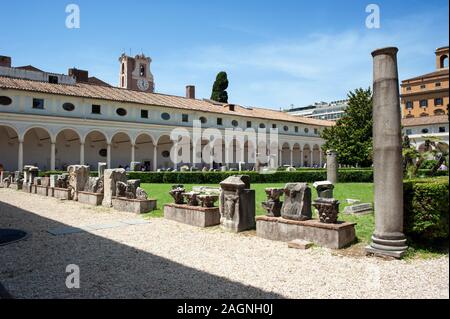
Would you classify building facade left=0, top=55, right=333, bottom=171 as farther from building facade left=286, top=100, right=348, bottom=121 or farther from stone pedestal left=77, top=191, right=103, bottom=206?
building facade left=286, top=100, right=348, bottom=121

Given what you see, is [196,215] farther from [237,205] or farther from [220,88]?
[220,88]

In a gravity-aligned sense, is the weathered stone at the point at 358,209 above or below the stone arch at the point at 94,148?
below

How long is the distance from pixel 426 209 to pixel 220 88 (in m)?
54.6

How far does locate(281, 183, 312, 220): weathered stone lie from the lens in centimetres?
696

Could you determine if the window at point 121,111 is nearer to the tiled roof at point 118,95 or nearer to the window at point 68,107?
the tiled roof at point 118,95

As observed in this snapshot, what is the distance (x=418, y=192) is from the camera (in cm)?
598

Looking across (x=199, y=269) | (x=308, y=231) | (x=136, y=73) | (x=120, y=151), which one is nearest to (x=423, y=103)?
(x=120, y=151)

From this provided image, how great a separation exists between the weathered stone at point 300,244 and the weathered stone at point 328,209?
574 millimetres

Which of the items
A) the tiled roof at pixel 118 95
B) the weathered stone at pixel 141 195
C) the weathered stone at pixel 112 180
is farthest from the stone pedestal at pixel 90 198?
the tiled roof at pixel 118 95

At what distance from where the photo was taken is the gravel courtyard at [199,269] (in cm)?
434

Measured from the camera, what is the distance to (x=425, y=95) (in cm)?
5653

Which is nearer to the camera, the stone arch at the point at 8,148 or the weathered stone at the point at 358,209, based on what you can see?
the weathered stone at the point at 358,209

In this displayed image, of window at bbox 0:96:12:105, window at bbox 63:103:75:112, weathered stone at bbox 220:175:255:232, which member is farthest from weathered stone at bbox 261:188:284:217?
window at bbox 63:103:75:112
